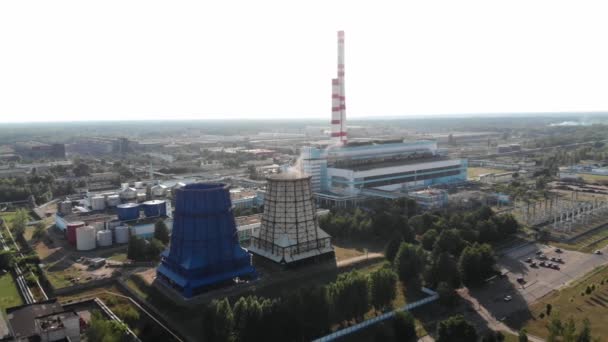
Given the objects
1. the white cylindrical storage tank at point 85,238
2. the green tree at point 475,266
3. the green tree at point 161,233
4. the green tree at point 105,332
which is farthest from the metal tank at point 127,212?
the green tree at point 475,266

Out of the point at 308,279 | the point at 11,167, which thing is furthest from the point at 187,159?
the point at 308,279

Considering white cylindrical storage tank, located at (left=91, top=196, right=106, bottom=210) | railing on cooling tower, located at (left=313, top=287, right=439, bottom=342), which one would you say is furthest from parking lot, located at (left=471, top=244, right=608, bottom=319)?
white cylindrical storage tank, located at (left=91, top=196, right=106, bottom=210)

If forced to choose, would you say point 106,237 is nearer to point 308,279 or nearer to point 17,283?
point 17,283

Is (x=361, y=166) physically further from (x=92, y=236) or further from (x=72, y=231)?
(x=72, y=231)

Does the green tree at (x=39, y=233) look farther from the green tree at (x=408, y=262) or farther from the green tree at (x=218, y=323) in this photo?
the green tree at (x=408, y=262)

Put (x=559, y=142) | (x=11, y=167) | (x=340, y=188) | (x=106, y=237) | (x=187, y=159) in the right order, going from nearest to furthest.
→ (x=106, y=237) < (x=340, y=188) < (x=11, y=167) < (x=187, y=159) < (x=559, y=142)

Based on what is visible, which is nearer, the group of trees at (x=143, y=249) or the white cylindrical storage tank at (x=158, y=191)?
the group of trees at (x=143, y=249)

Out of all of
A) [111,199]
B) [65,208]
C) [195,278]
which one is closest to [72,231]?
[111,199]
